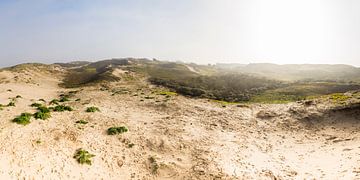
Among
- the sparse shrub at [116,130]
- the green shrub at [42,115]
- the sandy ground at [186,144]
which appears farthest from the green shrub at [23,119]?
the sparse shrub at [116,130]

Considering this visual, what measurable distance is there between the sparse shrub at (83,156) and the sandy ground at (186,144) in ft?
1.09

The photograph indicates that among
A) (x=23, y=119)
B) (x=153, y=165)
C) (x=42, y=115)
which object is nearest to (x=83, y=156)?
(x=153, y=165)

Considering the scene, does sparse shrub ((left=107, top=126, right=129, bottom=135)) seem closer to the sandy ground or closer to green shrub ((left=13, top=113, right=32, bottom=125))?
the sandy ground

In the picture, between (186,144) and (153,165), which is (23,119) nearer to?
(153,165)

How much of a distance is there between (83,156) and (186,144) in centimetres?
901

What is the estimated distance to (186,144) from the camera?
78.3ft

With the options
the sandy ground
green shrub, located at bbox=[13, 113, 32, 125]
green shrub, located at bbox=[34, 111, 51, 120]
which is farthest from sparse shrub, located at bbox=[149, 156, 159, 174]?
green shrub, located at bbox=[34, 111, 51, 120]

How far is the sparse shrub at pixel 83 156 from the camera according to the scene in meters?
18.4

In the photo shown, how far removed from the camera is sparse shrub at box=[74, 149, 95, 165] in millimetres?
18375

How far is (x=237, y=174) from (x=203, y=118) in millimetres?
14091

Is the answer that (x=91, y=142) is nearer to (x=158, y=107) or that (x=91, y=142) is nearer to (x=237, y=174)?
(x=237, y=174)

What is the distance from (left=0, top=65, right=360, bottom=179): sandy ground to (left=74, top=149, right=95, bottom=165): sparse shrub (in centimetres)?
33

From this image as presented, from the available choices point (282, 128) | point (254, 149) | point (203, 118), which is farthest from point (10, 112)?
point (282, 128)

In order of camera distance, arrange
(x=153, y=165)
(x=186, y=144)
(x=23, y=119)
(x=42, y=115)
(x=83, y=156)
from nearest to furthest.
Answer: (x=83, y=156)
(x=153, y=165)
(x=23, y=119)
(x=186, y=144)
(x=42, y=115)
